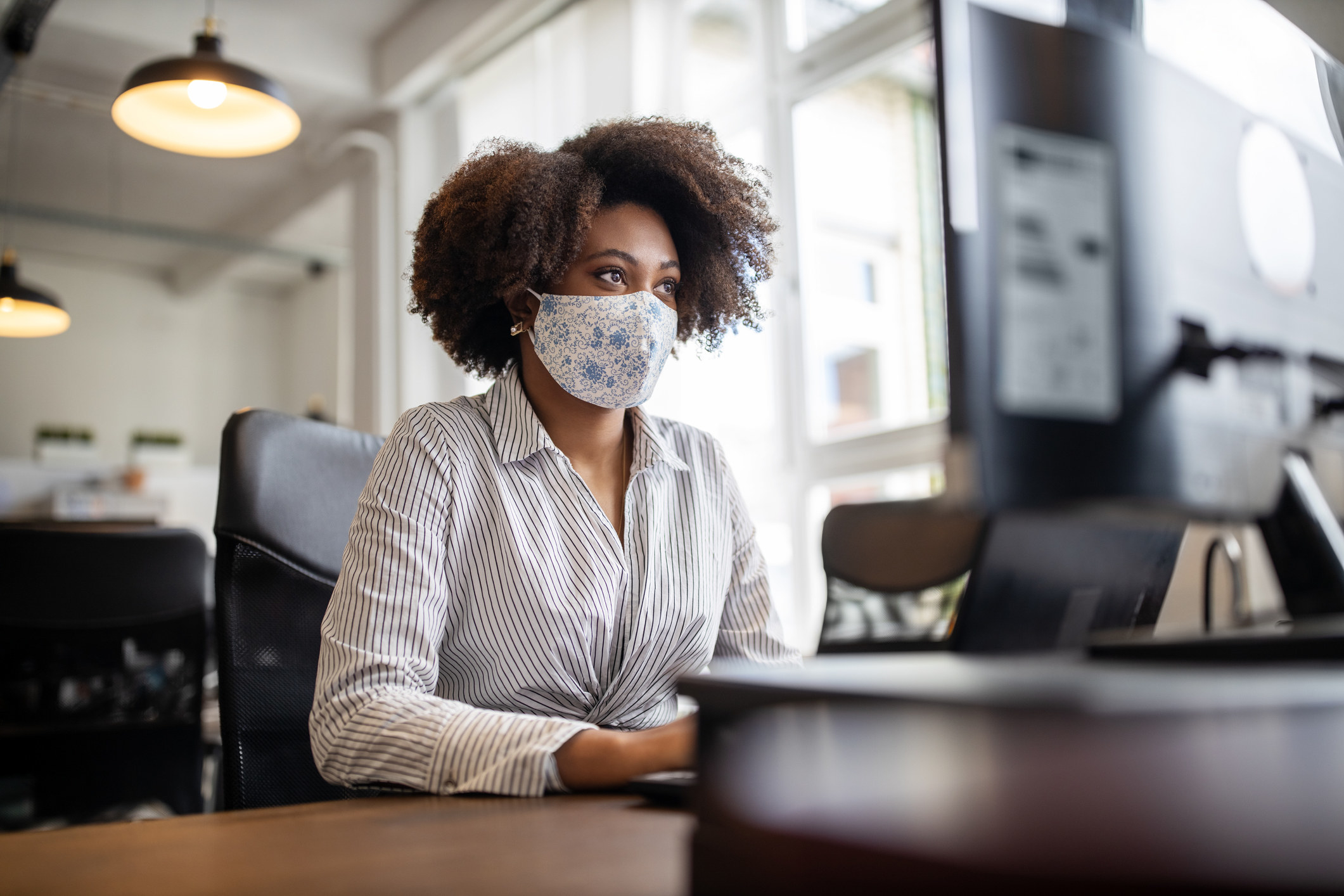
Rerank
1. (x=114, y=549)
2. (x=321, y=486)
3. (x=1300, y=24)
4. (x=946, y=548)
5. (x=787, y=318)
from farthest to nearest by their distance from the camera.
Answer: (x=787, y=318)
(x=114, y=549)
(x=946, y=548)
(x=321, y=486)
(x=1300, y=24)

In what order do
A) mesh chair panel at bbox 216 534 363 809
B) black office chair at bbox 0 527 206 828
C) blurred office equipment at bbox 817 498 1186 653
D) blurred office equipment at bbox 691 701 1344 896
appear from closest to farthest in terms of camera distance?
blurred office equipment at bbox 691 701 1344 896 < blurred office equipment at bbox 817 498 1186 653 < mesh chair panel at bbox 216 534 363 809 < black office chair at bbox 0 527 206 828

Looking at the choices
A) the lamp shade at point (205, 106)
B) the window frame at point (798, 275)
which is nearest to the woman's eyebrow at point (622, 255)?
the window frame at point (798, 275)

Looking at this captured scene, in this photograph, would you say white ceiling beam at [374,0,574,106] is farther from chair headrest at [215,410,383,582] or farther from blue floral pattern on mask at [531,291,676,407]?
chair headrest at [215,410,383,582]

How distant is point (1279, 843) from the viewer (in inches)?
13.3

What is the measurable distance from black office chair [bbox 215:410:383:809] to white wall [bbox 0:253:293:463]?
6.51 metres

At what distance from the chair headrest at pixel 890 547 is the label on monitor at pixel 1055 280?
1.30 m

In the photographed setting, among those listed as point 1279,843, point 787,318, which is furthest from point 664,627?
point 787,318

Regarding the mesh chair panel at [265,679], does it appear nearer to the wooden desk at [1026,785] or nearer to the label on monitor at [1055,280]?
the wooden desk at [1026,785]

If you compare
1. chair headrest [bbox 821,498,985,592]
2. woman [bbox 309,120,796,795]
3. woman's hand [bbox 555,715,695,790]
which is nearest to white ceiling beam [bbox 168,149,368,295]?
chair headrest [bbox 821,498,985,592]

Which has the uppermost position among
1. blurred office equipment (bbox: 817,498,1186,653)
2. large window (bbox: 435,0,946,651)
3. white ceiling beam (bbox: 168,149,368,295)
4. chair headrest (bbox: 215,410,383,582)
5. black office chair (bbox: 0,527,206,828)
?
white ceiling beam (bbox: 168,149,368,295)

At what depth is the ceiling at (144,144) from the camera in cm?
437

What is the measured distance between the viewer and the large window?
3.23 metres

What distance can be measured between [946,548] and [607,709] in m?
0.93

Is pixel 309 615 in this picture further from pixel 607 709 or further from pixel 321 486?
pixel 607 709
